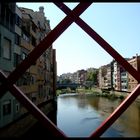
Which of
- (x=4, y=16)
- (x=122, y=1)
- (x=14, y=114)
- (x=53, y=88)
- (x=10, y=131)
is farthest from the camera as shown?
(x=53, y=88)

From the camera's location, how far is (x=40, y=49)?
1.97m

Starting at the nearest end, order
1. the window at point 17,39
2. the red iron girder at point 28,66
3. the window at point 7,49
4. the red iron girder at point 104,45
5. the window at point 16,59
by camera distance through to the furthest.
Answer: the red iron girder at point 28,66 < the red iron girder at point 104,45 < the window at point 7,49 < the window at point 16,59 < the window at point 17,39

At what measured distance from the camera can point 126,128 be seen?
3155 centimetres

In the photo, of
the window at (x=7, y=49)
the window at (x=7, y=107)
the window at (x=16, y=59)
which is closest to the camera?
the window at (x=7, y=107)

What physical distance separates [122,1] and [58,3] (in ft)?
1.55

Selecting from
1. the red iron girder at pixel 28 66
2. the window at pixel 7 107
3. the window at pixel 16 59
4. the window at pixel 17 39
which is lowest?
the window at pixel 7 107

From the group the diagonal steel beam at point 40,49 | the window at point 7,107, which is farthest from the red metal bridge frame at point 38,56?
the window at point 7,107

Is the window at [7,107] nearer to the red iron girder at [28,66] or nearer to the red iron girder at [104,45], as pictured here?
the red iron girder at [28,66]

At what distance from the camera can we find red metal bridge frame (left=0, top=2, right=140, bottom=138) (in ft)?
6.25

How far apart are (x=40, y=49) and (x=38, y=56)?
53 mm

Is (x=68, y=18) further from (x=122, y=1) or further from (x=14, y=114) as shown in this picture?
(x=14, y=114)

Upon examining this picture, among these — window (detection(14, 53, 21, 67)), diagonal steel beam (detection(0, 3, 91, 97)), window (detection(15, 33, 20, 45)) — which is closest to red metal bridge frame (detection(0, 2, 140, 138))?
diagonal steel beam (detection(0, 3, 91, 97))

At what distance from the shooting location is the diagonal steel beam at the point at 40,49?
196 centimetres

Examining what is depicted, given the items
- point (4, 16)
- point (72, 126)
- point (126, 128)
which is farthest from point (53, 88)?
point (4, 16)
